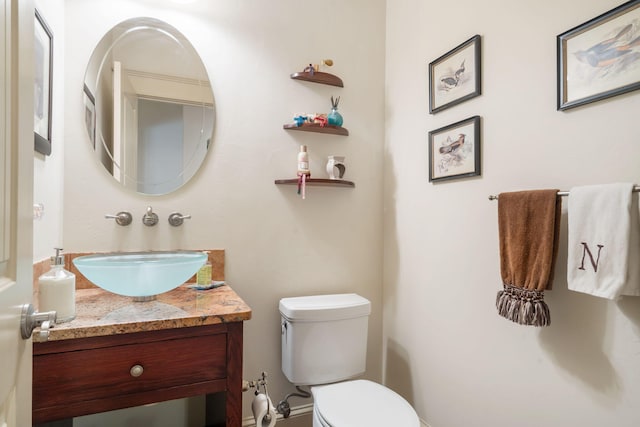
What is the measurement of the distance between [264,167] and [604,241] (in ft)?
4.57

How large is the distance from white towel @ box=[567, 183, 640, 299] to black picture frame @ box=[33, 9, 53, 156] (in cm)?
173

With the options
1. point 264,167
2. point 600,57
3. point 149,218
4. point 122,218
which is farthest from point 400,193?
point 122,218

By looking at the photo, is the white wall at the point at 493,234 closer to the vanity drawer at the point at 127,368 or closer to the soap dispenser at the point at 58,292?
the vanity drawer at the point at 127,368

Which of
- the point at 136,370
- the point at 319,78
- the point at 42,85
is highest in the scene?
the point at 319,78

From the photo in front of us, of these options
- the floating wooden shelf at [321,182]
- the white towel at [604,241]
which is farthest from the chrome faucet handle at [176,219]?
the white towel at [604,241]

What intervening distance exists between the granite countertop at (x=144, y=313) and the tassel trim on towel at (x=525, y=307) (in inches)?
35.0

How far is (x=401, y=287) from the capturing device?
1.88 meters

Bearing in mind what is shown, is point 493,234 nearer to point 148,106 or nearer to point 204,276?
point 204,276

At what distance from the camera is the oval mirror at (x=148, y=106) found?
1479 mm

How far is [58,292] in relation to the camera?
0.96m

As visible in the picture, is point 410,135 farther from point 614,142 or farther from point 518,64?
point 614,142

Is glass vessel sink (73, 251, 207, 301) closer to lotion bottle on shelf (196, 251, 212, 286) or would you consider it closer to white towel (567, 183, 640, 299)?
lotion bottle on shelf (196, 251, 212, 286)

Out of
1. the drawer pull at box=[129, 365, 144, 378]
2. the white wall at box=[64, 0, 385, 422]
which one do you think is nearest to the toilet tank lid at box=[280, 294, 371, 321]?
the white wall at box=[64, 0, 385, 422]

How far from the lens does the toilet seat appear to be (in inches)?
47.7
